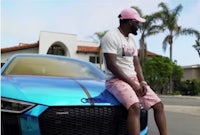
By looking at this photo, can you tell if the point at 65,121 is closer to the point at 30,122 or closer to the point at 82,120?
the point at 82,120

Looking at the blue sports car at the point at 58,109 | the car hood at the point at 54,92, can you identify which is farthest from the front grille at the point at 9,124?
the car hood at the point at 54,92

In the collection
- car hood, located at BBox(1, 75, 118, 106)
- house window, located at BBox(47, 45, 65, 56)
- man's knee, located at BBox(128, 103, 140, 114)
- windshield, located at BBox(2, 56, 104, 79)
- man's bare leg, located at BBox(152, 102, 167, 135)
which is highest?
windshield, located at BBox(2, 56, 104, 79)

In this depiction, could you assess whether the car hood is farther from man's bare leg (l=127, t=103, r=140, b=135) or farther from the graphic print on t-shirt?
the graphic print on t-shirt

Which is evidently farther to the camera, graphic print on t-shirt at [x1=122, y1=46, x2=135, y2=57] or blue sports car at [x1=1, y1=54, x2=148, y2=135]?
graphic print on t-shirt at [x1=122, y1=46, x2=135, y2=57]

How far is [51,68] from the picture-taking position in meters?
5.57

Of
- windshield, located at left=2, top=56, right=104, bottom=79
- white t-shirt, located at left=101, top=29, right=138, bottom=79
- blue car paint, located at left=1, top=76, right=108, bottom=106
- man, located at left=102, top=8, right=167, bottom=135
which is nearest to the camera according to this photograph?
blue car paint, located at left=1, top=76, right=108, bottom=106

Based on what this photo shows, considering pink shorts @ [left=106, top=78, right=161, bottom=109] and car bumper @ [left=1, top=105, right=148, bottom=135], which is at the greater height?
pink shorts @ [left=106, top=78, right=161, bottom=109]

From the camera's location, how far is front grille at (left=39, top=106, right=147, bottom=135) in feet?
13.0

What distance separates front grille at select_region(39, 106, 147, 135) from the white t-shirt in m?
0.57

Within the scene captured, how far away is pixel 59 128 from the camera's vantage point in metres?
4.00

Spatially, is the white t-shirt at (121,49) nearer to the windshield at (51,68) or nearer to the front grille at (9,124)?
the windshield at (51,68)

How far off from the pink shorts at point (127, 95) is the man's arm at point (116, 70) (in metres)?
0.04

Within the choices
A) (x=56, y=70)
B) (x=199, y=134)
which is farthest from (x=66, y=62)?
(x=199, y=134)

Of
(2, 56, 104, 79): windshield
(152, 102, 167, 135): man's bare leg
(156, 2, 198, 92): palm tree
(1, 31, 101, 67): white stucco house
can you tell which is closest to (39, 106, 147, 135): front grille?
(152, 102, 167, 135): man's bare leg
